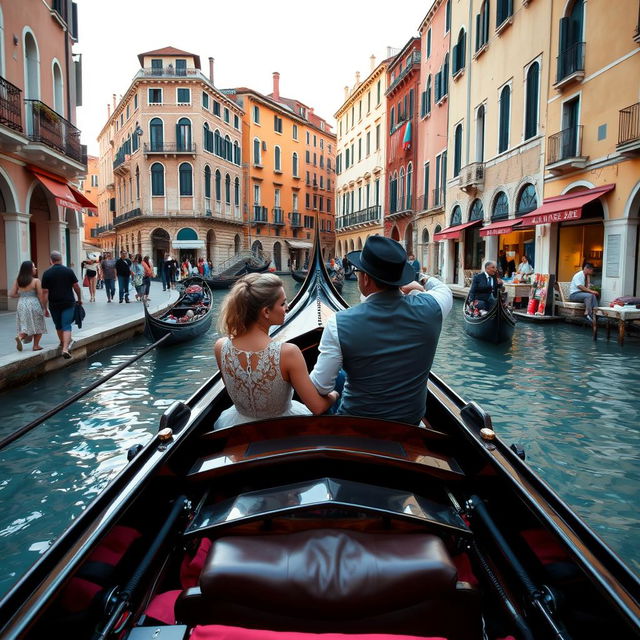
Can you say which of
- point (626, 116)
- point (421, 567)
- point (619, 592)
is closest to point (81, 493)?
point (421, 567)

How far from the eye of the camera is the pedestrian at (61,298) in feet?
18.9

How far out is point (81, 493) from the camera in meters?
3.06

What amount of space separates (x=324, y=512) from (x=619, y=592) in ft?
2.13

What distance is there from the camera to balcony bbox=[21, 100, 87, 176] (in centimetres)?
866

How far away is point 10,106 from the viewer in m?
7.89

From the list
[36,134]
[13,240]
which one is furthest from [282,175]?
[13,240]

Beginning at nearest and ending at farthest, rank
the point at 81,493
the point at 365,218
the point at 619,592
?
the point at 619,592, the point at 81,493, the point at 365,218

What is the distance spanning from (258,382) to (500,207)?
43.1 feet

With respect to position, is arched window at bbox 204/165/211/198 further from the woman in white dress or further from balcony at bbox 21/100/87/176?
the woman in white dress

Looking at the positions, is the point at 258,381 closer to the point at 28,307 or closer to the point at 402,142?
the point at 28,307

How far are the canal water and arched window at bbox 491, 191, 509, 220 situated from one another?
6.45 m

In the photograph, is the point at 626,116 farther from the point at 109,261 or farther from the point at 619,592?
the point at 109,261

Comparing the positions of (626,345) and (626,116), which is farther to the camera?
(626,116)

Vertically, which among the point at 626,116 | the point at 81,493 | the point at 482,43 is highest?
the point at 482,43
